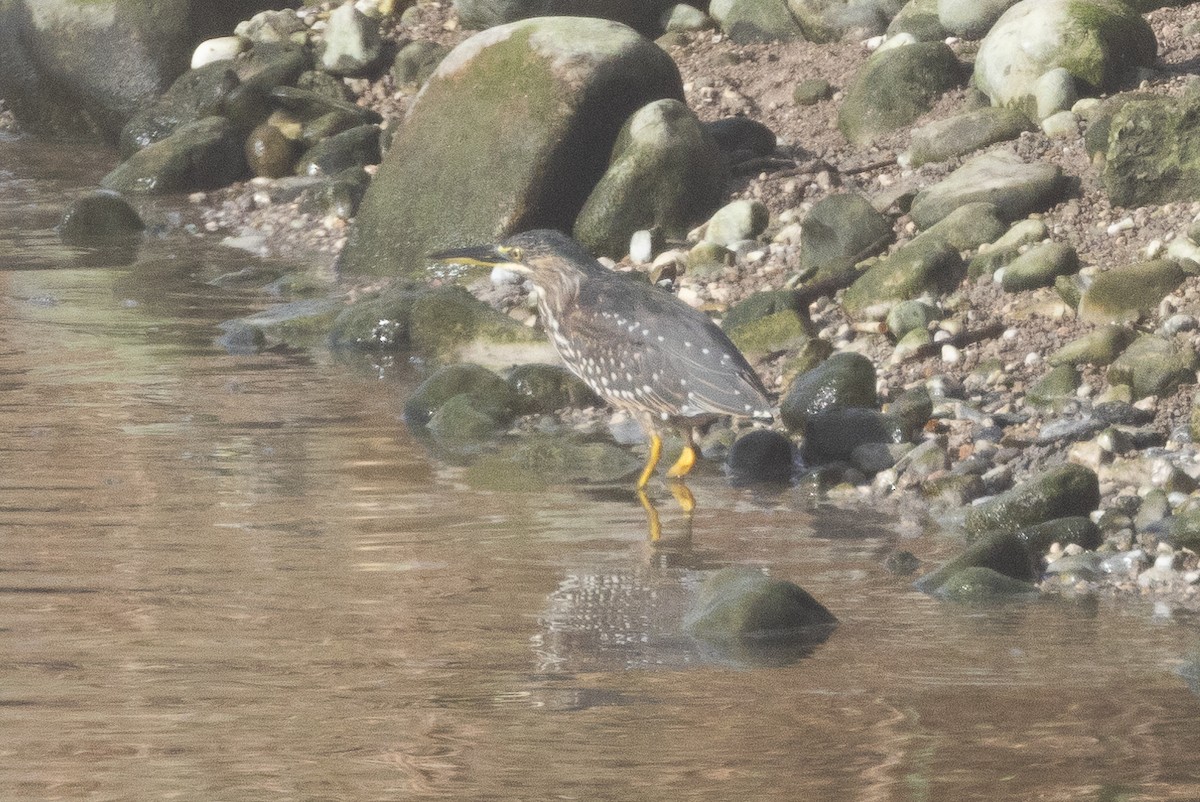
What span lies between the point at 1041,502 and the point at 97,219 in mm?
7875

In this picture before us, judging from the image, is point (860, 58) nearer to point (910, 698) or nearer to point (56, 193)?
point (56, 193)

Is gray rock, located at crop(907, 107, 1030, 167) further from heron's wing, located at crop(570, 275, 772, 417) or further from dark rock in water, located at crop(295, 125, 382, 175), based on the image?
dark rock in water, located at crop(295, 125, 382, 175)

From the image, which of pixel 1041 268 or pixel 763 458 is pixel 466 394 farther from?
pixel 1041 268

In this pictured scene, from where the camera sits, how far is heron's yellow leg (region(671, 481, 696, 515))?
266 inches

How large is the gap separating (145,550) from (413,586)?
928 mm

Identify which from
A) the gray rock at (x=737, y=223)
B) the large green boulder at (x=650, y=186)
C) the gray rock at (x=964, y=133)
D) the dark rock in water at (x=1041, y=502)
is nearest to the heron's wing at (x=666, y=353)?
the dark rock in water at (x=1041, y=502)

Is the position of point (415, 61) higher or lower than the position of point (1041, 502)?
higher

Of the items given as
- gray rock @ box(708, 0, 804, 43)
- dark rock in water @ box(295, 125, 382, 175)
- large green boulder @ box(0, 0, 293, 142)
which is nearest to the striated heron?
dark rock in water @ box(295, 125, 382, 175)

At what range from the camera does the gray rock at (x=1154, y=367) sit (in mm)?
7188

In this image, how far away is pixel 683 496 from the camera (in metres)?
6.90

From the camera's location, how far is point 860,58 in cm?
1228

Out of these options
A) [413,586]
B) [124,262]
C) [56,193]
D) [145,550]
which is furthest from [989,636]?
[56,193]

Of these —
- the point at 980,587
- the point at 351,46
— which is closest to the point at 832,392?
the point at 980,587

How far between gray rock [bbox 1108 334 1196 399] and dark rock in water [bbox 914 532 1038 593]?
169 centimetres
